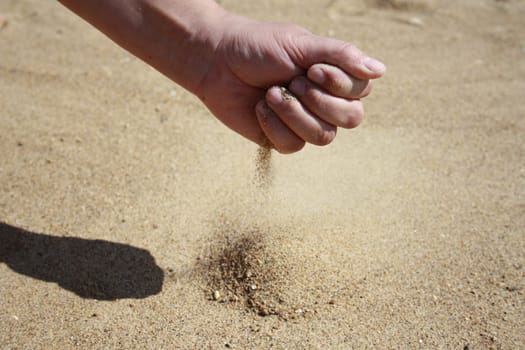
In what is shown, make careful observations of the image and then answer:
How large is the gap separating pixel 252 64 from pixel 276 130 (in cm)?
22

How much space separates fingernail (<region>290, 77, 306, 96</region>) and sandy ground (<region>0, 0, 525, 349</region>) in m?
0.60

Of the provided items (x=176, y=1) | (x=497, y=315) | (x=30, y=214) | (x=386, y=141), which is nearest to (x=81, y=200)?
(x=30, y=214)

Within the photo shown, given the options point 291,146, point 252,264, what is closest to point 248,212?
point 252,264

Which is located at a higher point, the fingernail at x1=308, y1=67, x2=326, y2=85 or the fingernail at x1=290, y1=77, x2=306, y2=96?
the fingernail at x1=308, y1=67, x2=326, y2=85

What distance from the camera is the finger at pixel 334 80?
1686mm

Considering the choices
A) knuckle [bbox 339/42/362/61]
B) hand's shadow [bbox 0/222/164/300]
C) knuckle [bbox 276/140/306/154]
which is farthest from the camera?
hand's shadow [bbox 0/222/164/300]

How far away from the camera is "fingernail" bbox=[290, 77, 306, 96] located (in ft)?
5.65

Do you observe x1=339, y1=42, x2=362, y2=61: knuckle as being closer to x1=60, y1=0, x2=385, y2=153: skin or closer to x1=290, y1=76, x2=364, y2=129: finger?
x1=60, y1=0, x2=385, y2=153: skin

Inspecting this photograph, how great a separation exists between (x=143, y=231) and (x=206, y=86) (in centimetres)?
61

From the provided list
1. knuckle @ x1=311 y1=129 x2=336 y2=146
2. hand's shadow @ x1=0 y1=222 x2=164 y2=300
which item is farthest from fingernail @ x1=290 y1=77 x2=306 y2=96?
hand's shadow @ x1=0 y1=222 x2=164 y2=300

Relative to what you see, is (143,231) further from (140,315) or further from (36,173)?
(36,173)

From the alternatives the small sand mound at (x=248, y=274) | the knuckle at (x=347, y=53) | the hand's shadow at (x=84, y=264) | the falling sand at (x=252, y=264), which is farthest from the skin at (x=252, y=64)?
the hand's shadow at (x=84, y=264)

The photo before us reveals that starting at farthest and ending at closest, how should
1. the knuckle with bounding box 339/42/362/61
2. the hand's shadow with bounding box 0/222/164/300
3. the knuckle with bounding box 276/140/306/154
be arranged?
the hand's shadow with bounding box 0/222/164/300 < the knuckle with bounding box 276/140/306/154 < the knuckle with bounding box 339/42/362/61

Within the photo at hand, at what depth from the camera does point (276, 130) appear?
1769 mm
